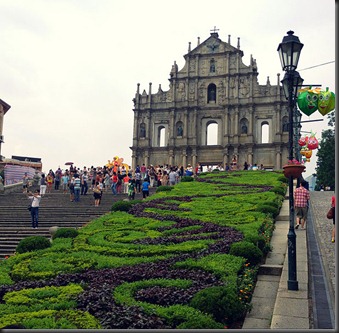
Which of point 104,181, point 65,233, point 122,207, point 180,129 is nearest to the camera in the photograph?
point 65,233

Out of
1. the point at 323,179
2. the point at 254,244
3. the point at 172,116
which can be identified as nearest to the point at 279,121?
the point at 323,179

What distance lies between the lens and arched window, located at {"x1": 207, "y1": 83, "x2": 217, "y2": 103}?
5678 cm

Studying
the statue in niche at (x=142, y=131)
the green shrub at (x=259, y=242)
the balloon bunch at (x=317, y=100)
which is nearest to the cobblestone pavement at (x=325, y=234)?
the green shrub at (x=259, y=242)

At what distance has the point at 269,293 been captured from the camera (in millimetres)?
Answer: 9523

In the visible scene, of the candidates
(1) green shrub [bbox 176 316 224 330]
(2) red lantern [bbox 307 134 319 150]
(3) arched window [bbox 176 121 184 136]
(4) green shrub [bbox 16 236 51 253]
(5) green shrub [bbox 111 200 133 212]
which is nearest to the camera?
(1) green shrub [bbox 176 316 224 330]

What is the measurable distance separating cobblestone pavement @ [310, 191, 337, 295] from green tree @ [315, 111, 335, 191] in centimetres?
2553

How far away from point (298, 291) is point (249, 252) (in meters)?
1.87

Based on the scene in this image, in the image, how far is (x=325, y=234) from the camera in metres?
16.3

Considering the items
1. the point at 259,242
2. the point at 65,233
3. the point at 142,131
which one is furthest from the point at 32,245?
the point at 142,131

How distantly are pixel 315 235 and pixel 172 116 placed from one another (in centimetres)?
4186

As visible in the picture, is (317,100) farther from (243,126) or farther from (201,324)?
(243,126)

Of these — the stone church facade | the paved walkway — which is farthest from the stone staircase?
the stone church facade

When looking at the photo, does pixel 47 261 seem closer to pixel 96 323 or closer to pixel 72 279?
pixel 72 279

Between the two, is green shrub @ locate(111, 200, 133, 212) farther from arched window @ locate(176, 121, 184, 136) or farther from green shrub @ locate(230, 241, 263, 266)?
arched window @ locate(176, 121, 184, 136)
